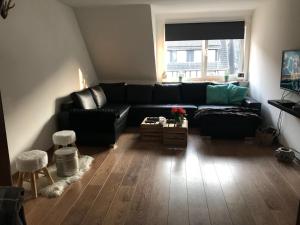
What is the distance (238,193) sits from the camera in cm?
258

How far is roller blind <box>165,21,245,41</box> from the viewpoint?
5.47 metres

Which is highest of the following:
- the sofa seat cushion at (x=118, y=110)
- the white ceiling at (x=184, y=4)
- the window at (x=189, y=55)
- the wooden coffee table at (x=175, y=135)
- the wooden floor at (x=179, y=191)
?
the white ceiling at (x=184, y=4)

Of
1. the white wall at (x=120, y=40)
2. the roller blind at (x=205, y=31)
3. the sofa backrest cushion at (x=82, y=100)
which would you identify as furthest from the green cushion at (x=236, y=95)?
the sofa backrest cushion at (x=82, y=100)

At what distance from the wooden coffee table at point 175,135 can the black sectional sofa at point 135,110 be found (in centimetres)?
50

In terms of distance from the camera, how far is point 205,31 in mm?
5543

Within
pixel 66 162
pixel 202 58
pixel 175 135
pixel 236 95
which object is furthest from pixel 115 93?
pixel 66 162

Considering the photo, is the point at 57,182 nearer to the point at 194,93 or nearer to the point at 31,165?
the point at 31,165

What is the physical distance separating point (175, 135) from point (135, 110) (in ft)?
4.53

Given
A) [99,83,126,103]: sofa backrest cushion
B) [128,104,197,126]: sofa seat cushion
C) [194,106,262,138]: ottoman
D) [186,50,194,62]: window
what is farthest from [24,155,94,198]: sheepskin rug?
[186,50,194,62]: window

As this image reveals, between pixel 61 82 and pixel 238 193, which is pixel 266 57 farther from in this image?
pixel 61 82

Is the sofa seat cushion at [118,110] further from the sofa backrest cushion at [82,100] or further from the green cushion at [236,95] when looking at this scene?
the green cushion at [236,95]

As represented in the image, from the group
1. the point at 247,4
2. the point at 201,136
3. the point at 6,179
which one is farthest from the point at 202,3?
the point at 6,179

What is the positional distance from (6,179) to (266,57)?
440cm

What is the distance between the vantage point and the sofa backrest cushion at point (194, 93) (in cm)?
542
